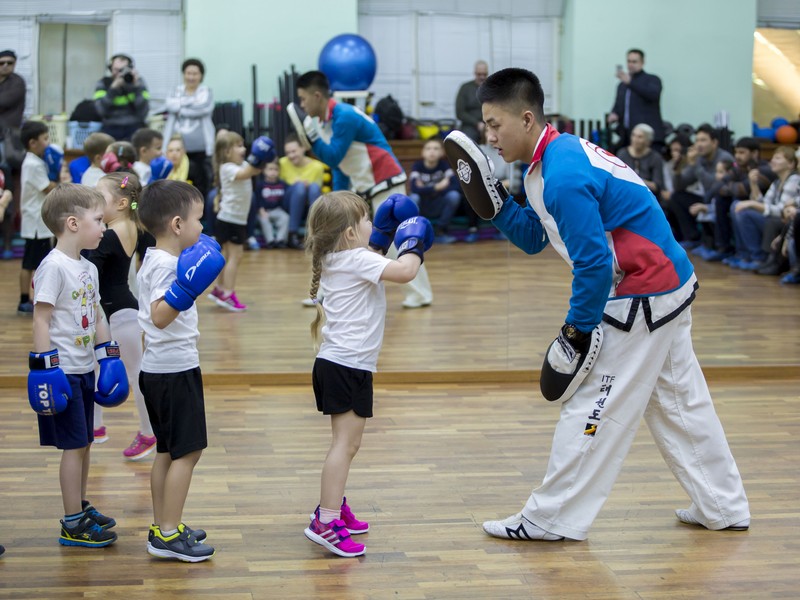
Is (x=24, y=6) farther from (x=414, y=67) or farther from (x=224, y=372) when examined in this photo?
(x=414, y=67)

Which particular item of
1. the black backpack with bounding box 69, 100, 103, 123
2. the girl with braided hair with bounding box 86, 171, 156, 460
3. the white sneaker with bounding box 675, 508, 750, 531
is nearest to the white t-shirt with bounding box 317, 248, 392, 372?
the girl with braided hair with bounding box 86, 171, 156, 460

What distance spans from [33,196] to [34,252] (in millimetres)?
317

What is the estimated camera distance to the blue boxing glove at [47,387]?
3168 millimetres

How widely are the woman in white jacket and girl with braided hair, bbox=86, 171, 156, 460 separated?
4755 mm

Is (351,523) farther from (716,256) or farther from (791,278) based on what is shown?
(791,278)

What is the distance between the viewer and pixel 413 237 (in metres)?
3.35

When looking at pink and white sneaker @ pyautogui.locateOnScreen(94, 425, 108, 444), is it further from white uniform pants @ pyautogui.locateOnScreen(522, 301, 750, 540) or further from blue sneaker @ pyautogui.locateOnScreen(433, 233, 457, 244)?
blue sneaker @ pyautogui.locateOnScreen(433, 233, 457, 244)

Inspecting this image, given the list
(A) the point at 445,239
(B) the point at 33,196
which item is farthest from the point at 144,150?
(A) the point at 445,239

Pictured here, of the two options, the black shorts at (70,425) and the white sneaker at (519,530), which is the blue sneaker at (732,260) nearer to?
the white sneaker at (519,530)

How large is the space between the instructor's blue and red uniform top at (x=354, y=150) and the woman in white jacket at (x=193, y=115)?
7.19 ft

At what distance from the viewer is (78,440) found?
3.34 meters

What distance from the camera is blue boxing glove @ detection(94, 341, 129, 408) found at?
3391mm

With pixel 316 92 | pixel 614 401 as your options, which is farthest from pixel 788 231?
pixel 614 401

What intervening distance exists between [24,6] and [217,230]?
1785 mm
